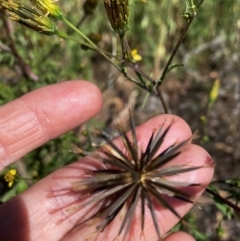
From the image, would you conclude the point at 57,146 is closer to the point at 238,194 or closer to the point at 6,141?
the point at 6,141

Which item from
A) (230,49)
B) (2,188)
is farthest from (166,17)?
(2,188)

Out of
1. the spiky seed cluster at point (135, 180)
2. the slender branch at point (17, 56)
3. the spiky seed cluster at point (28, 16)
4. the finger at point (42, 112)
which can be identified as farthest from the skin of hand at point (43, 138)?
the spiky seed cluster at point (28, 16)

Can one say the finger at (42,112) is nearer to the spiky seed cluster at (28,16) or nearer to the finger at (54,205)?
the finger at (54,205)

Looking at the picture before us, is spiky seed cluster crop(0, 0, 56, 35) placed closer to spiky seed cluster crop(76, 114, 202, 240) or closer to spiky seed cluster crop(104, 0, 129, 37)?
spiky seed cluster crop(104, 0, 129, 37)

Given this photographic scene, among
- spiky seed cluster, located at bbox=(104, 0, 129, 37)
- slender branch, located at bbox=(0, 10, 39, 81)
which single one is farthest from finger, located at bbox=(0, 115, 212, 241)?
slender branch, located at bbox=(0, 10, 39, 81)

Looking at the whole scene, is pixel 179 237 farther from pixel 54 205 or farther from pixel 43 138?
pixel 43 138
